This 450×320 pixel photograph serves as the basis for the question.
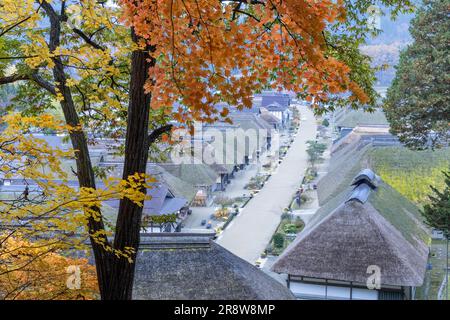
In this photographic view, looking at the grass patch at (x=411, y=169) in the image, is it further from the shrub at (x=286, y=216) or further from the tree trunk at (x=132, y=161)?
the tree trunk at (x=132, y=161)

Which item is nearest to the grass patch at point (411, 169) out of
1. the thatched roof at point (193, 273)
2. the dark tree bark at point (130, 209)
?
the thatched roof at point (193, 273)

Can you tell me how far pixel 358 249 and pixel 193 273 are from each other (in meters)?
4.31

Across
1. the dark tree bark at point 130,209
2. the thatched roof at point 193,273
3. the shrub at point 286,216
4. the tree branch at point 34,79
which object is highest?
the tree branch at point 34,79

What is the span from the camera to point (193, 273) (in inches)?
355

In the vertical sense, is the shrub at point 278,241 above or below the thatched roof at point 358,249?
below

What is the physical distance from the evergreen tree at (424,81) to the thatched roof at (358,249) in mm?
2292

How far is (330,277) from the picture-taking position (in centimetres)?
1084

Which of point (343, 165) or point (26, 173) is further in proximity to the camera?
point (343, 165)

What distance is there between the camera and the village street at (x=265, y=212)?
15.6 meters

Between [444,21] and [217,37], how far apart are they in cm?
1002

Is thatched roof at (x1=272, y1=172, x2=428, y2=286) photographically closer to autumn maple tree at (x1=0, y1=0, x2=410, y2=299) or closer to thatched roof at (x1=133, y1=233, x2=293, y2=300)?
thatched roof at (x1=133, y1=233, x2=293, y2=300)

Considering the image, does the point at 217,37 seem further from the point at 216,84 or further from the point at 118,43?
the point at 118,43

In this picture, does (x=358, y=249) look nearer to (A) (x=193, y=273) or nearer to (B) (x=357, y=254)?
(B) (x=357, y=254)
